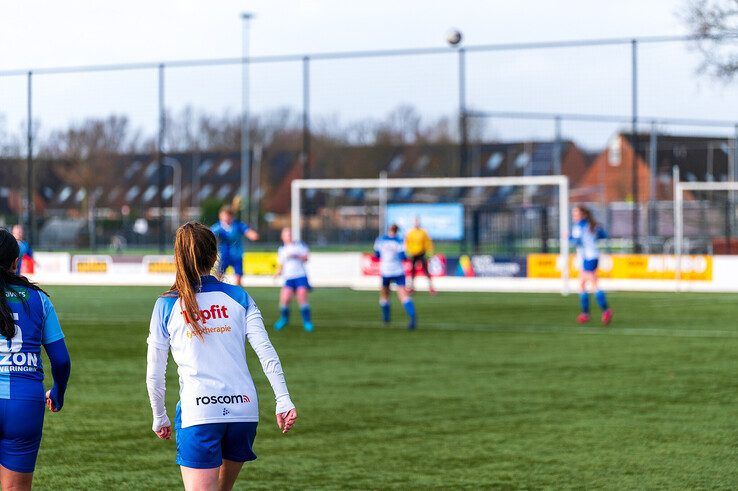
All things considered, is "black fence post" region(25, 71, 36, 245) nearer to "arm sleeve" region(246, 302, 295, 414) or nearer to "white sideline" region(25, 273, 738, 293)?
"white sideline" region(25, 273, 738, 293)

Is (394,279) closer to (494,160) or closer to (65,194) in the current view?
(494,160)

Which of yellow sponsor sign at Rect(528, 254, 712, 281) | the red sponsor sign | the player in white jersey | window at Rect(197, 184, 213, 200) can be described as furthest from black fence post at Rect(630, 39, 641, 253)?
window at Rect(197, 184, 213, 200)

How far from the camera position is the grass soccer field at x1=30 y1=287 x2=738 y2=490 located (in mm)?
8422

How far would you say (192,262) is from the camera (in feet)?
17.3

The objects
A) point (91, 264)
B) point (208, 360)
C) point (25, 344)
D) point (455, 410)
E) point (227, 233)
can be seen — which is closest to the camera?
point (208, 360)

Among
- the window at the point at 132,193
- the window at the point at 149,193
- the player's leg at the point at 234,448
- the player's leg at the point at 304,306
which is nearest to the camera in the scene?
the player's leg at the point at 234,448

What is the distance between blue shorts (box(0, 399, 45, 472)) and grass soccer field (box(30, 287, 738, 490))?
104 inches

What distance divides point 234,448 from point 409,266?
29104 mm

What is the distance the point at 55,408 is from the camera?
224 inches

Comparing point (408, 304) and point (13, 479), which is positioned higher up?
point (408, 304)

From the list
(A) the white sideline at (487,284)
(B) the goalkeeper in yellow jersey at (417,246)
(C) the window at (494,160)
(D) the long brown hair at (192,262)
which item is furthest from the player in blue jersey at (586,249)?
(C) the window at (494,160)

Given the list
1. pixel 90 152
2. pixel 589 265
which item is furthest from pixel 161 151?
pixel 90 152

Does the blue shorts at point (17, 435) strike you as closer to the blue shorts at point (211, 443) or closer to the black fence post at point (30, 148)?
the blue shorts at point (211, 443)

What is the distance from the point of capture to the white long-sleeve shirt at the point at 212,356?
5230mm
